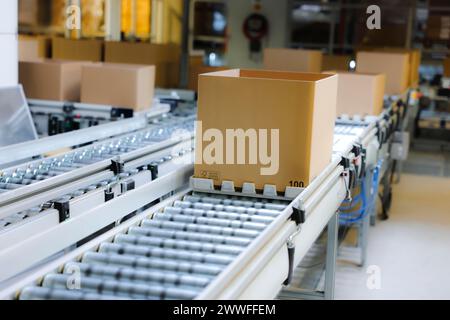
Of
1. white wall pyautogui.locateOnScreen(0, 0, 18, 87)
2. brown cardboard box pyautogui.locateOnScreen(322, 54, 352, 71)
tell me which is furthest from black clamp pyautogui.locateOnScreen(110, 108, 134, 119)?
brown cardboard box pyautogui.locateOnScreen(322, 54, 352, 71)

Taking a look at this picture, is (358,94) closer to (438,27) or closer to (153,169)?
(153,169)

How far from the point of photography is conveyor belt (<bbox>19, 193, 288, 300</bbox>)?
81.0 inches

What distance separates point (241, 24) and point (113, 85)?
6.54 metres

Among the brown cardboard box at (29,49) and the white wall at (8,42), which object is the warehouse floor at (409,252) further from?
the brown cardboard box at (29,49)

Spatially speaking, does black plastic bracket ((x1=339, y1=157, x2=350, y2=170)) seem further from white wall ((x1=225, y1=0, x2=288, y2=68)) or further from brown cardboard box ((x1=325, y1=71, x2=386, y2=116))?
white wall ((x1=225, y1=0, x2=288, y2=68))

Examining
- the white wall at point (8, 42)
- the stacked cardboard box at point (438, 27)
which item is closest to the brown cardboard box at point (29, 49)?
the white wall at point (8, 42)

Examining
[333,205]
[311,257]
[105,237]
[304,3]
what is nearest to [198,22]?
[304,3]

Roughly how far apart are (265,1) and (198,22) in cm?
153

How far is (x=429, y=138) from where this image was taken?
11883 millimetres

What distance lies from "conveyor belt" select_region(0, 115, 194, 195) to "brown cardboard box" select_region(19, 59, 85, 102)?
3.29ft

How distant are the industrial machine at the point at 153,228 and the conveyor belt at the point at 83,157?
0.04 ft

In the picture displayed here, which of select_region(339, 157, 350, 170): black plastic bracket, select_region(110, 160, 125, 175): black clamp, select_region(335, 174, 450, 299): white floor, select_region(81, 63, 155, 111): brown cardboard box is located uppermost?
select_region(81, 63, 155, 111): brown cardboard box

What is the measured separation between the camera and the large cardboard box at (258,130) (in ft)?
9.57
